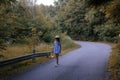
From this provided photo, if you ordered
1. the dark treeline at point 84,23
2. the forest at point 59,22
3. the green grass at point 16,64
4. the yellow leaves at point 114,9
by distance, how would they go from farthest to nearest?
the dark treeline at point 84,23 < the forest at point 59,22 < the green grass at point 16,64 < the yellow leaves at point 114,9

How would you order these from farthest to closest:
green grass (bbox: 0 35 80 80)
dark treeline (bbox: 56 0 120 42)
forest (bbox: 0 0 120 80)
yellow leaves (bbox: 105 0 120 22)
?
1. dark treeline (bbox: 56 0 120 42)
2. forest (bbox: 0 0 120 80)
3. green grass (bbox: 0 35 80 80)
4. yellow leaves (bbox: 105 0 120 22)

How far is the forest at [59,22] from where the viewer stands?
13492 mm

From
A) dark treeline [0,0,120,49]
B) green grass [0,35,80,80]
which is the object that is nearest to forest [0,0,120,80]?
dark treeline [0,0,120,49]

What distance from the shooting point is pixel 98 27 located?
53750 millimetres

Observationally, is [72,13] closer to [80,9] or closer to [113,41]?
[80,9]

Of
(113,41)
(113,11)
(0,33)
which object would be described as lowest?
(113,41)

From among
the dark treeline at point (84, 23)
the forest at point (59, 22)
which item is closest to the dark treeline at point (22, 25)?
the forest at point (59, 22)

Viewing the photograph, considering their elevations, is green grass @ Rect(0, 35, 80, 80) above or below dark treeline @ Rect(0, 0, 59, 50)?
below

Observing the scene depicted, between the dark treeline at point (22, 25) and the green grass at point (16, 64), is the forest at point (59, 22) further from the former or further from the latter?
the green grass at point (16, 64)

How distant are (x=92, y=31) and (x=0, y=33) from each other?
1924 inches

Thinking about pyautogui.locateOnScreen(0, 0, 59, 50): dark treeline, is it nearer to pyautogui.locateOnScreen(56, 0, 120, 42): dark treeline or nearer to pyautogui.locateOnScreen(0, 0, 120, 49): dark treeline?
pyautogui.locateOnScreen(0, 0, 120, 49): dark treeline

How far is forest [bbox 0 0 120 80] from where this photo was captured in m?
13.5

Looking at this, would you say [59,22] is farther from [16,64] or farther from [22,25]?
[16,64]

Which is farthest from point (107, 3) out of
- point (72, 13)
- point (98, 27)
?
point (72, 13)
